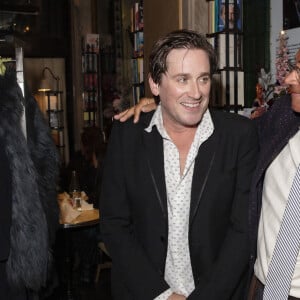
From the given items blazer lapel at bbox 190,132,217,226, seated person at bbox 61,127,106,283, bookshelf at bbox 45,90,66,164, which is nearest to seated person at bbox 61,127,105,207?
seated person at bbox 61,127,106,283

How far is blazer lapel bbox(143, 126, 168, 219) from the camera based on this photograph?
183cm

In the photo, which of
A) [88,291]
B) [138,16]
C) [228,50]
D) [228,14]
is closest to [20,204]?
[228,50]

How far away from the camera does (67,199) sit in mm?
4254

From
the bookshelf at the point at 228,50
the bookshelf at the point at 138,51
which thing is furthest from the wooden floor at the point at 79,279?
the bookshelf at the point at 228,50

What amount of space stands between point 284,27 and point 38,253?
7.01ft

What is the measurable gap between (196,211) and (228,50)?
199cm

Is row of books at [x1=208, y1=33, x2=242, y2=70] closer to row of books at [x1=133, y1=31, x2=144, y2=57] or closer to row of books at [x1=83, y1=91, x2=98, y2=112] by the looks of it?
row of books at [x1=133, y1=31, x2=144, y2=57]

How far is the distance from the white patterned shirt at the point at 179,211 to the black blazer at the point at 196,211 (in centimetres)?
2

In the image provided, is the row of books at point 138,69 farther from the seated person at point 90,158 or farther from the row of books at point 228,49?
the row of books at point 228,49

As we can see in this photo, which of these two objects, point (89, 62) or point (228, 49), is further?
point (89, 62)

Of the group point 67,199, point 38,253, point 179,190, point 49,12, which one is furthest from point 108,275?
point 49,12

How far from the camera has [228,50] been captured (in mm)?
3492

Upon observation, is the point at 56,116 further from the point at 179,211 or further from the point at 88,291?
the point at 179,211

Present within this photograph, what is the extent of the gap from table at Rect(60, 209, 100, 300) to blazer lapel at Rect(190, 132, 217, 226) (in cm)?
221
